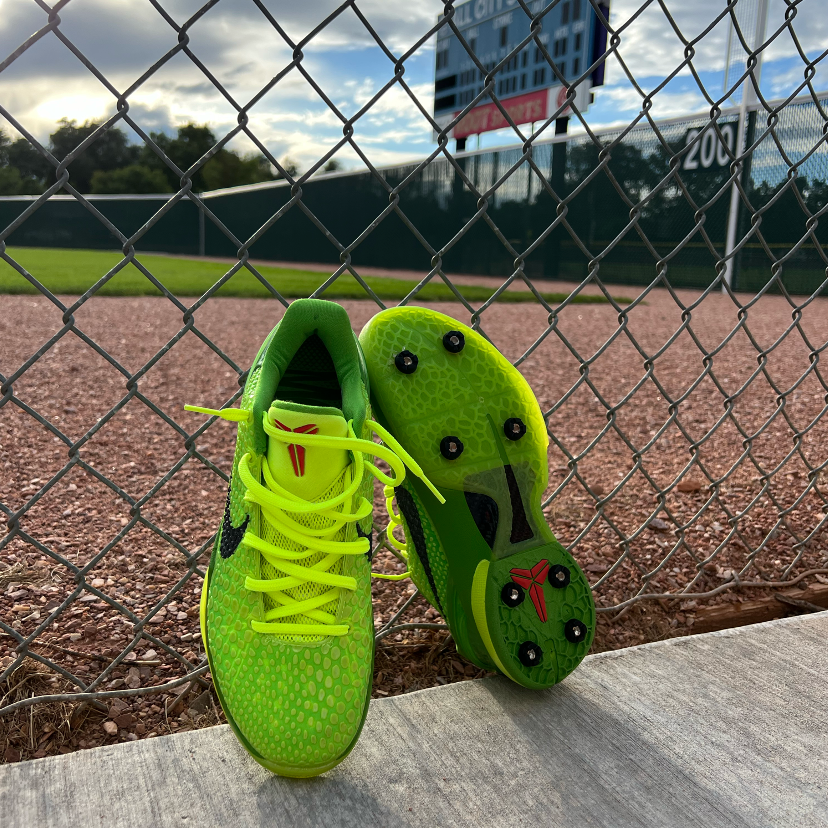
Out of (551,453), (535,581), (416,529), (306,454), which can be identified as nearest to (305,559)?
(306,454)

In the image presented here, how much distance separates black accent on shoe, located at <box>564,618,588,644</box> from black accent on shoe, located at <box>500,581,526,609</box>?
10 cm

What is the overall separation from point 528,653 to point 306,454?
1.72 feet

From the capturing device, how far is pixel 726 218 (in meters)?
14.8

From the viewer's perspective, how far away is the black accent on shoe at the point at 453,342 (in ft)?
4.23

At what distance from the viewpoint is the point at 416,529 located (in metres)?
1.31

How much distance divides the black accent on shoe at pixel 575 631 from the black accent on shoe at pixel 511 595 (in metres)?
0.10

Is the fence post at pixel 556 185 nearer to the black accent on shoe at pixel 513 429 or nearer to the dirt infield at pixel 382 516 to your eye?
the dirt infield at pixel 382 516

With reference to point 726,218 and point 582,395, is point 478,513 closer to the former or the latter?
point 582,395

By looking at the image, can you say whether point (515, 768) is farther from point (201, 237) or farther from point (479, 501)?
point (201, 237)

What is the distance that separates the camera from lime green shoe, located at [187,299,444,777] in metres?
0.96

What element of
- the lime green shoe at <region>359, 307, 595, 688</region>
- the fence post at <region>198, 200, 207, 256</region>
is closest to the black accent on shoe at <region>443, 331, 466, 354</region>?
the lime green shoe at <region>359, 307, 595, 688</region>

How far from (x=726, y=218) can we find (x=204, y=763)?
15.9 metres

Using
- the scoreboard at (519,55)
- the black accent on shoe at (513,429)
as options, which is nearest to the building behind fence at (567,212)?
the black accent on shoe at (513,429)

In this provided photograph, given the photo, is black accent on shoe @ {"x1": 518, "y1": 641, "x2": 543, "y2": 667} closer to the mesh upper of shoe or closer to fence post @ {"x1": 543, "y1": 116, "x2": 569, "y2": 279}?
the mesh upper of shoe
